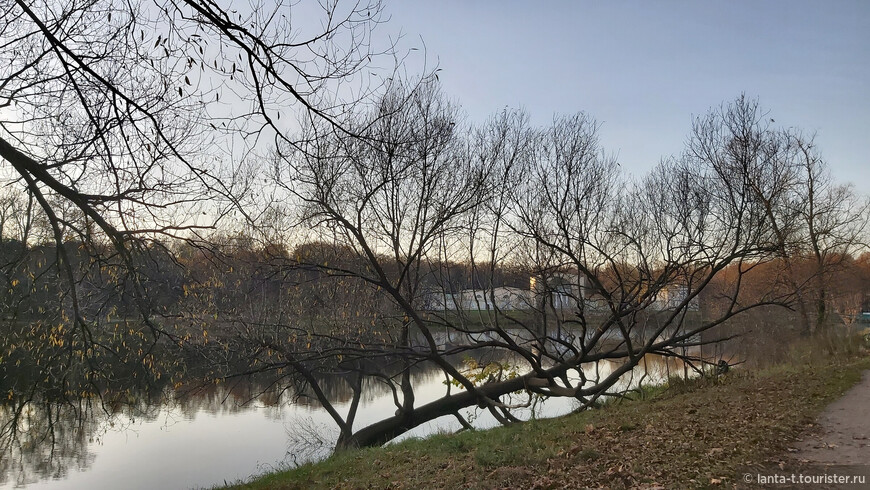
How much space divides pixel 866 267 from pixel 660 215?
28936mm

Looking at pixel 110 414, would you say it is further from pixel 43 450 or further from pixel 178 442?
pixel 178 442

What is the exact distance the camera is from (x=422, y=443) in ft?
33.2

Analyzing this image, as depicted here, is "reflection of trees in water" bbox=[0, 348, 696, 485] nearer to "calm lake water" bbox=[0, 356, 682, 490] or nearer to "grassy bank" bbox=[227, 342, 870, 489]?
"calm lake water" bbox=[0, 356, 682, 490]

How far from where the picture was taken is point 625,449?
6.37 m

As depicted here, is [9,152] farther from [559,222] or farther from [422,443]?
[559,222]

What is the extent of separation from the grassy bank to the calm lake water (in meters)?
3.22

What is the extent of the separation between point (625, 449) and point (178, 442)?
10929 mm

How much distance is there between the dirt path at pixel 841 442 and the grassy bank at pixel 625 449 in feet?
0.60

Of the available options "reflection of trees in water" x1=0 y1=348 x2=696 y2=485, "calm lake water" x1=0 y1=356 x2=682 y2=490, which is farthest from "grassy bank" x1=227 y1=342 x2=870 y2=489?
"calm lake water" x1=0 y1=356 x2=682 y2=490

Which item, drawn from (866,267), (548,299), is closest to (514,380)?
(548,299)

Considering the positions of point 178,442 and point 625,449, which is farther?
point 178,442

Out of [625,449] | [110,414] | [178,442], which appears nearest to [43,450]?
[178,442]

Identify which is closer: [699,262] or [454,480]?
[454,480]

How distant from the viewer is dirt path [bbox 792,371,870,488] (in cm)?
528
